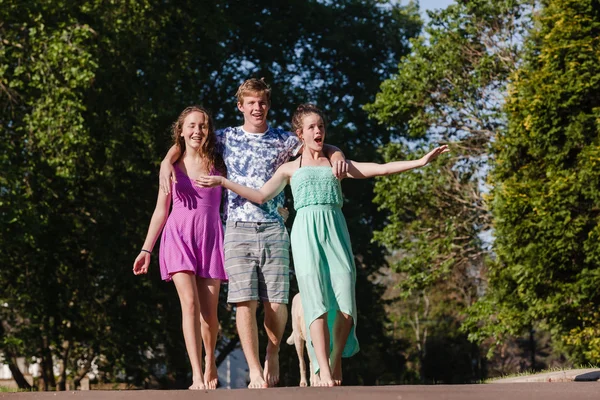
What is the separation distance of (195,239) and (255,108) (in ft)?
3.75

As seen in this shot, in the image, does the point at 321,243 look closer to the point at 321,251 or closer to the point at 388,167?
the point at 321,251

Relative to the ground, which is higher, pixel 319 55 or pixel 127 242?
pixel 319 55

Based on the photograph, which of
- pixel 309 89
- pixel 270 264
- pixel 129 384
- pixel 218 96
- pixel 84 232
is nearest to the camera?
pixel 270 264

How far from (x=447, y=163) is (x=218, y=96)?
699cm

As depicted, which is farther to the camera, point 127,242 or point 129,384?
point 129,384

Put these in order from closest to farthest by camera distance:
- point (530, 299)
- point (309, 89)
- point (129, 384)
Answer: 1. point (530, 299)
2. point (129, 384)
3. point (309, 89)

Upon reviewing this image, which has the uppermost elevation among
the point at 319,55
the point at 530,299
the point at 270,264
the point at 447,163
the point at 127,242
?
the point at 319,55

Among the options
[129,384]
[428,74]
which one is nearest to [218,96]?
[428,74]

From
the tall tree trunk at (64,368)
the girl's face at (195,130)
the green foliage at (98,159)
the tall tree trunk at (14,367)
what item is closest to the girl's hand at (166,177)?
the girl's face at (195,130)

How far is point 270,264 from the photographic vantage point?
313 inches

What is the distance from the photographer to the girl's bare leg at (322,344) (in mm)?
7340

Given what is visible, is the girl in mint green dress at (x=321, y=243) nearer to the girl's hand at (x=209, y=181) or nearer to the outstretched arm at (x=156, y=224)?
the girl's hand at (x=209, y=181)

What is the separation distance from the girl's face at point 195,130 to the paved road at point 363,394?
233 cm

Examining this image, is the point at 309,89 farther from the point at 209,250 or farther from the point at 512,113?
the point at 209,250
